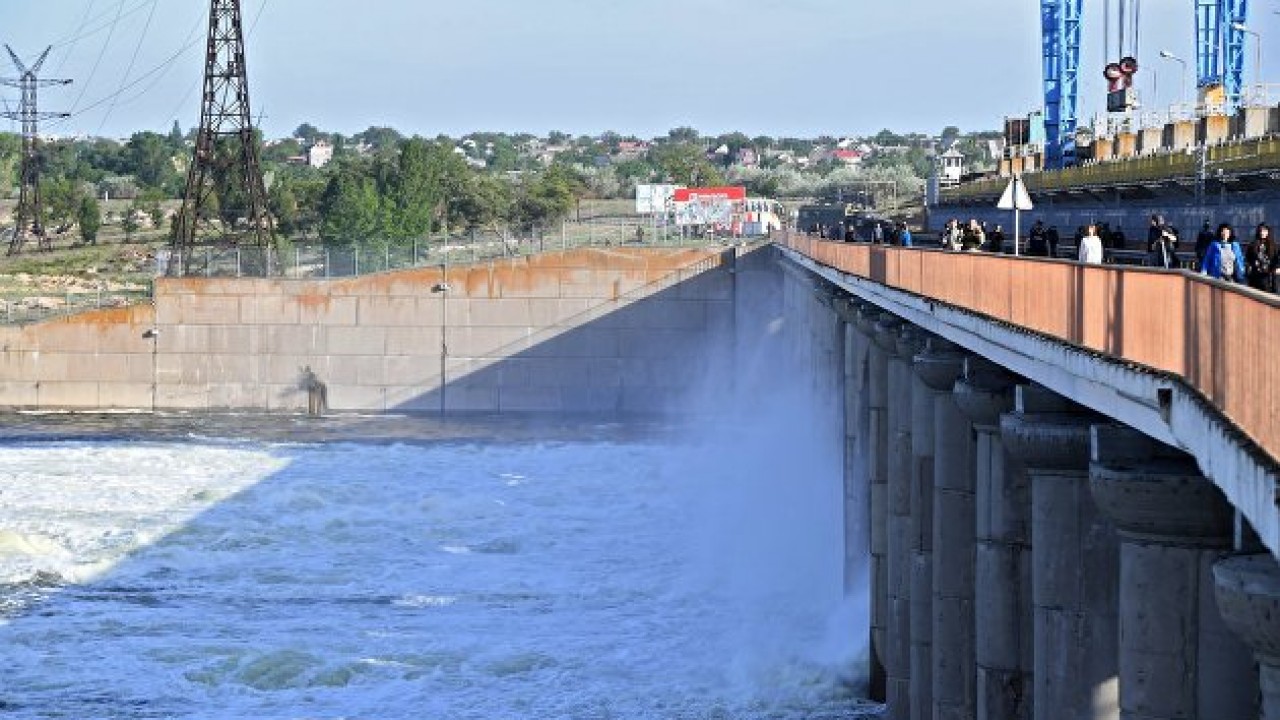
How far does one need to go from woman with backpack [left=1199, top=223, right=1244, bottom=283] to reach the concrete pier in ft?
8.01

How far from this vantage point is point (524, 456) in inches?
2879

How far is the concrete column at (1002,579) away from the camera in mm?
21344

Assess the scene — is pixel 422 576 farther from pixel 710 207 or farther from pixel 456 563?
pixel 710 207

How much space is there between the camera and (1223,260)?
20609 millimetres

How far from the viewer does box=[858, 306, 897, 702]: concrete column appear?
35.1m

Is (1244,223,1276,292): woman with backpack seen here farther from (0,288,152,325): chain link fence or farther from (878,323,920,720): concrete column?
(0,288,152,325): chain link fence

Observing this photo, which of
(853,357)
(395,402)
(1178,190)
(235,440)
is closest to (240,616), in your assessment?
(853,357)

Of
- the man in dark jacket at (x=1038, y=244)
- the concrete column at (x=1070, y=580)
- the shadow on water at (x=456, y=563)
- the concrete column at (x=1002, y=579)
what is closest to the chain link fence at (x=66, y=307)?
the shadow on water at (x=456, y=563)

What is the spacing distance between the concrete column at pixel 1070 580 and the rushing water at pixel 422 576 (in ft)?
52.1

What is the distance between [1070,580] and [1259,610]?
→ 6.36 meters

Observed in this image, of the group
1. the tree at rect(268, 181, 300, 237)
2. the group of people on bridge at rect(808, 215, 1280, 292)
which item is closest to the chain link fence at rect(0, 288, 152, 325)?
the group of people on bridge at rect(808, 215, 1280, 292)

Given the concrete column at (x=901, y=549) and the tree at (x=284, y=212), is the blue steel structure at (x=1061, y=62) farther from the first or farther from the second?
the tree at (x=284, y=212)

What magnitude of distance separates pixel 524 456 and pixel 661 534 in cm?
1757

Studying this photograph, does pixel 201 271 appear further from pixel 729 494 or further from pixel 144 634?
pixel 144 634
